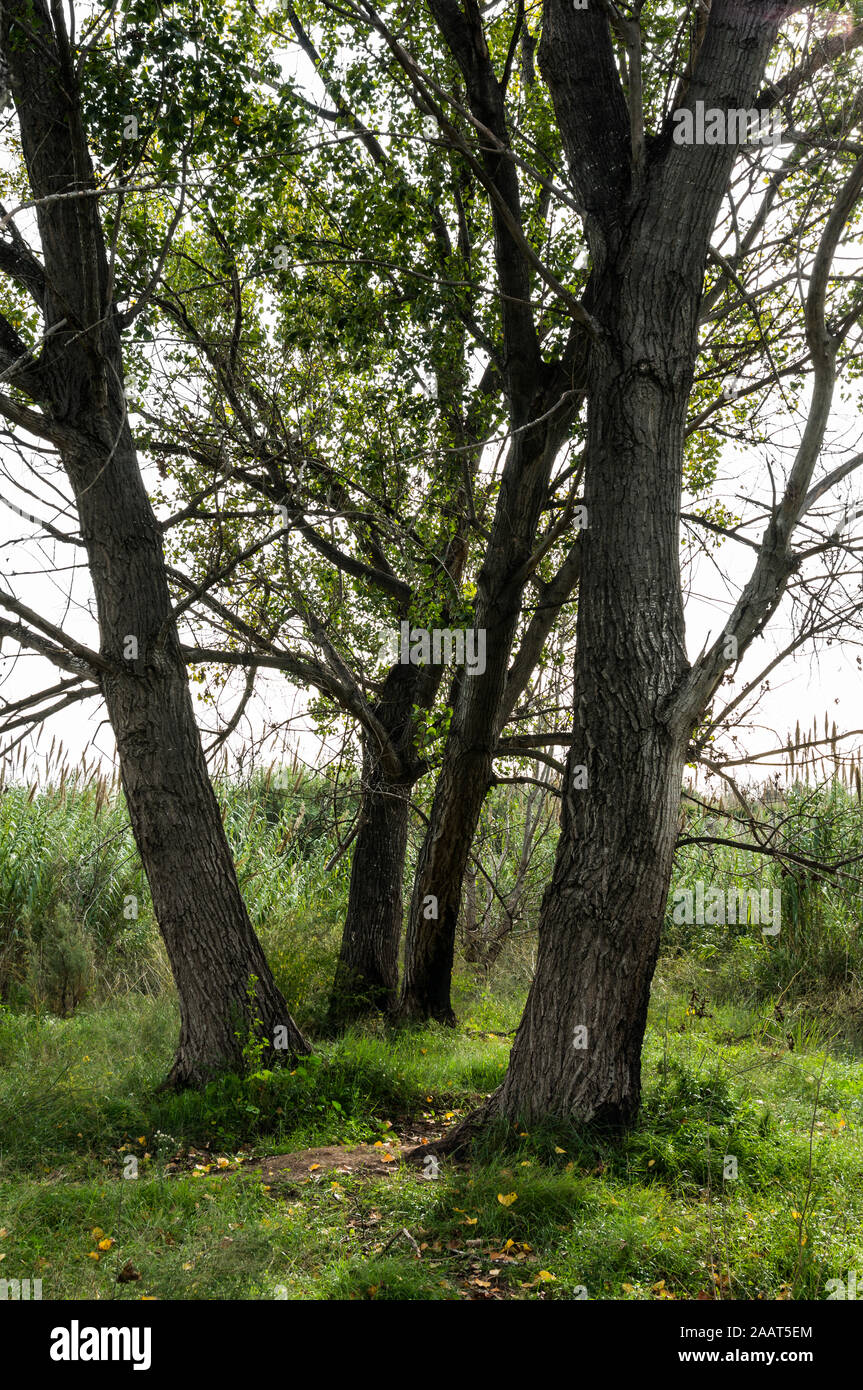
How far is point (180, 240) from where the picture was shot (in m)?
8.20

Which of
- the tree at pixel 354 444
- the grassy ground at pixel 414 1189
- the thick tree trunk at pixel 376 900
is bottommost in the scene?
the grassy ground at pixel 414 1189

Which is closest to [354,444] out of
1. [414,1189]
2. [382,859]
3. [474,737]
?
[474,737]

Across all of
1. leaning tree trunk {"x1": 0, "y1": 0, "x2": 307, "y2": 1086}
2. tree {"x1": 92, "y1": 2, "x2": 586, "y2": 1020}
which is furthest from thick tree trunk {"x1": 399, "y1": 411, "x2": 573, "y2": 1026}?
leaning tree trunk {"x1": 0, "y1": 0, "x2": 307, "y2": 1086}

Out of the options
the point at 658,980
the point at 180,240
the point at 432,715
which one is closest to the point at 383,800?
the point at 432,715

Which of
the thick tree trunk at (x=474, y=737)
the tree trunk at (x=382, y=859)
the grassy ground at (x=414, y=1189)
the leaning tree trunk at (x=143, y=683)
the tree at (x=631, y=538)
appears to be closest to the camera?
the grassy ground at (x=414, y=1189)

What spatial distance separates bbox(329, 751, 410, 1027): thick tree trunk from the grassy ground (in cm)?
173

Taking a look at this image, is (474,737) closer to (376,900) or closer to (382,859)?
(382,859)

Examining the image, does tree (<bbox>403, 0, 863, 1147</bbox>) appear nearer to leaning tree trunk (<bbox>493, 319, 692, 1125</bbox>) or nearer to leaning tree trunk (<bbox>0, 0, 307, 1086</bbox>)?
leaning tree trunk (<bbox>493, 319, 692, 1125</bbox>)

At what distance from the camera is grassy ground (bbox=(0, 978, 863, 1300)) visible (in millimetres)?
3887

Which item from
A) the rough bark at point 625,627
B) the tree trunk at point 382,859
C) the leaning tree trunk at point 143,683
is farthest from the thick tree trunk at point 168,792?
the tree trunk at point 382,859

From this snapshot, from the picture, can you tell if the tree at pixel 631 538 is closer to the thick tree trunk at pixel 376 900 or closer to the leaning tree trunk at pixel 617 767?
the leaning tree trunk at pixel 617 767

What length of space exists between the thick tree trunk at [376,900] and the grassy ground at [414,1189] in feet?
5.67

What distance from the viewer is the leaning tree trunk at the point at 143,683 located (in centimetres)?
614
